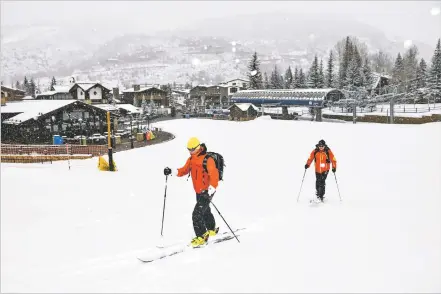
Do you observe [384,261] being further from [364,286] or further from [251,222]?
[251,222]

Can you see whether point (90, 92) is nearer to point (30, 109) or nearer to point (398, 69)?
point (30, 109)

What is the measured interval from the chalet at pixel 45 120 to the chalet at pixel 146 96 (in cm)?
4602

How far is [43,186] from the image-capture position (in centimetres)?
1111

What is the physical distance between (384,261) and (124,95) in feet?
293

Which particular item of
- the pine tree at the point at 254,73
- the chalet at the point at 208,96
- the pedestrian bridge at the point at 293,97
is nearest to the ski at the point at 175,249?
the pedestrian bridge at the point at 293,97

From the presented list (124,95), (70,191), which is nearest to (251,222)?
(70,191)

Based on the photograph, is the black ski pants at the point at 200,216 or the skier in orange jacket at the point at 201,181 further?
the black ski pants at the point at 200,216

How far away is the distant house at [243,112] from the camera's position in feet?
171

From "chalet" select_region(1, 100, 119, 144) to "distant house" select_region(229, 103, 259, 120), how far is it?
20840mm

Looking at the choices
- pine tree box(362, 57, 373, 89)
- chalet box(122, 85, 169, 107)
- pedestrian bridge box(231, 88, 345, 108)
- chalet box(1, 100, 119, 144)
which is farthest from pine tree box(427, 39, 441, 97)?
chalet box(122, 85, 169, 107)

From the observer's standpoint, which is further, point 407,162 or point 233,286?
point 407,162

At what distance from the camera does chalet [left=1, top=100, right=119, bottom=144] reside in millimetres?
33125

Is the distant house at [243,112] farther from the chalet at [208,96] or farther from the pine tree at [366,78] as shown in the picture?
the chalet at [208,96]

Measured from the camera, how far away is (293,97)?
49.8 meters
